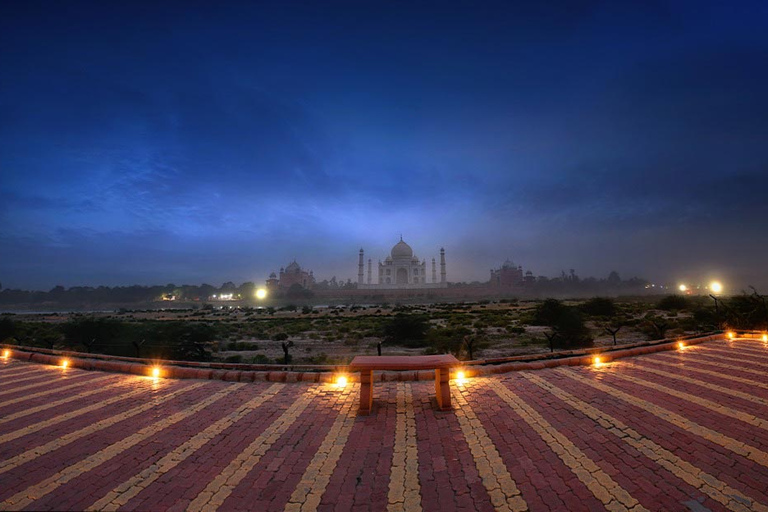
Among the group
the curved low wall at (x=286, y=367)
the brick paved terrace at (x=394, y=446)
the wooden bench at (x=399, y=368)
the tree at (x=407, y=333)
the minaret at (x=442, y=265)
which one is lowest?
the tree at (x=407, y=333)

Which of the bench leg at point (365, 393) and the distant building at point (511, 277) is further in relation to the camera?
the distant building at point (511, 277)

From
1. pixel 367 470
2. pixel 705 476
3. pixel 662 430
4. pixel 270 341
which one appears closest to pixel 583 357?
pixel 662 430

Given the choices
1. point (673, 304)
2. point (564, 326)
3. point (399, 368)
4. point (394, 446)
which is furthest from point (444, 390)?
point (673, 304)

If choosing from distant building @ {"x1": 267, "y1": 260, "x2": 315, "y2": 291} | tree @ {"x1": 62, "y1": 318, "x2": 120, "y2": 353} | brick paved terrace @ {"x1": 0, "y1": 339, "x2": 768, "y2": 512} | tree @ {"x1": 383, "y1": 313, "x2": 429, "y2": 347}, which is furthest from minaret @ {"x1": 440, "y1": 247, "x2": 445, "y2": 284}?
brick paved terrace @ {"x1": 0, "y1": 339, "x2": 768, "y2": 512}

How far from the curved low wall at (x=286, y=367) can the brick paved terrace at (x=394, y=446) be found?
458 millimetres

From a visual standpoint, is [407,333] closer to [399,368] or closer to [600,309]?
[399,368]

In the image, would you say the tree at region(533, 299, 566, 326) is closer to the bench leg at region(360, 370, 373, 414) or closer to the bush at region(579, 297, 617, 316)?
the bush at region(579, 297, 617, 316)

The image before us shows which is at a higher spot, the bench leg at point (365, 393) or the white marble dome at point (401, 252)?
the white marble dome at point (401, 252)

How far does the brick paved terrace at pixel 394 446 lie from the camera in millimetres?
2924

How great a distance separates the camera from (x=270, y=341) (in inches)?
802

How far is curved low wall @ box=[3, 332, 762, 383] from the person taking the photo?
21.6 feet

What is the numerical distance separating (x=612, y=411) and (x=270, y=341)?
1927 cm

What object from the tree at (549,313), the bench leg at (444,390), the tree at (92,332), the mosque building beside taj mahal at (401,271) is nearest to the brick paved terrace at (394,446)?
the bench leg at (444,390)

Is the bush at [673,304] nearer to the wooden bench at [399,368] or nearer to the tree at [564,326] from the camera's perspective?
the tree at [564,326]
